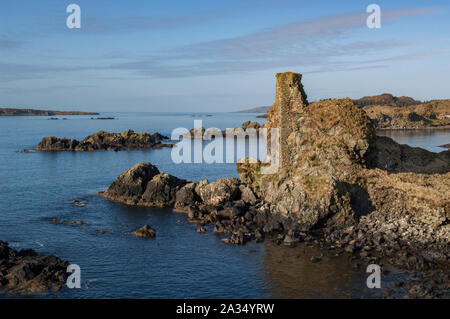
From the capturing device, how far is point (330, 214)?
47.8m

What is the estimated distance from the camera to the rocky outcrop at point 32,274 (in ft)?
109

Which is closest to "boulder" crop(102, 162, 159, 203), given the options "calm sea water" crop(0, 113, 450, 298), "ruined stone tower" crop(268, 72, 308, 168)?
"calm sea water" crop(0, 113, 450, 298)

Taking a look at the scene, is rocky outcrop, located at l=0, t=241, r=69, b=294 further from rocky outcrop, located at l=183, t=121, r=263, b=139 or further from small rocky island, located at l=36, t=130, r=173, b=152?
rocky outcrop, located at l=183, t=121, r=263, b=139

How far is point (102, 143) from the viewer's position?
133 metres

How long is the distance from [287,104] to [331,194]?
55.0ft

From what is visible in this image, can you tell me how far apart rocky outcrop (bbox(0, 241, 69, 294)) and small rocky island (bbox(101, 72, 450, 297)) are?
17.0 metres

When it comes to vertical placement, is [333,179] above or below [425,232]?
above

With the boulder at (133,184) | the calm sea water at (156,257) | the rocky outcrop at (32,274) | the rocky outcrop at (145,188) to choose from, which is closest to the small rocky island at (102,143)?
the calm sea water at (156,257)

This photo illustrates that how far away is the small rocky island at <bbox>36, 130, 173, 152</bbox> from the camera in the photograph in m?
129

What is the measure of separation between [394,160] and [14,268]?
45.6 metres

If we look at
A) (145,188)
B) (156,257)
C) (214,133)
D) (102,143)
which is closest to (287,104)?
(145,188)
